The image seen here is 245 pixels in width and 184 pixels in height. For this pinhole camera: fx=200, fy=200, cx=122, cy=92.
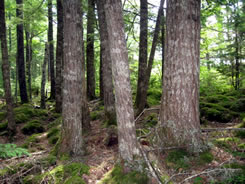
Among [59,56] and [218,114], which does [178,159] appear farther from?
[59,56]

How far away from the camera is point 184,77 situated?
4.51 m

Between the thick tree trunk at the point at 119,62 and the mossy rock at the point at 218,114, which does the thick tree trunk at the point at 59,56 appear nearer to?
the mossy rock at the point at 218,114

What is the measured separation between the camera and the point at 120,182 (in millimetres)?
3625

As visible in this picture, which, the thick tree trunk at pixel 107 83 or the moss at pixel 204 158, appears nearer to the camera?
the moss at pixel 204 158

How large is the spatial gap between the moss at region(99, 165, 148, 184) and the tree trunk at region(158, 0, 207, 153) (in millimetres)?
1113

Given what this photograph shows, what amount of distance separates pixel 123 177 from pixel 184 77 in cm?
249

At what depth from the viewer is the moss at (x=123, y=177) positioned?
11.8 ft

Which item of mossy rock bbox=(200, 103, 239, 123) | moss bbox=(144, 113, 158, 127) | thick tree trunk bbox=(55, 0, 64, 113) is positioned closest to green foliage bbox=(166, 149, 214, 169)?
moss bbox=(144, 113, 158, 127)

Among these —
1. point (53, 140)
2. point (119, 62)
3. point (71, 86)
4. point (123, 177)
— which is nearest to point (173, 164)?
point (123, 177)

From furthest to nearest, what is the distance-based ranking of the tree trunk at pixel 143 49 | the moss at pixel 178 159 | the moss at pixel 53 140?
the tree trunk at pixel 143 49, the moss at pixel 53 140, the moss at pixel 178 159

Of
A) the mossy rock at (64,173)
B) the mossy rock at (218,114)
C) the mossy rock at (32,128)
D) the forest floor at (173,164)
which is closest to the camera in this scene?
the forest floor at (173,164)

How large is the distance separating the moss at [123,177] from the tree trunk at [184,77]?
1.11 meters

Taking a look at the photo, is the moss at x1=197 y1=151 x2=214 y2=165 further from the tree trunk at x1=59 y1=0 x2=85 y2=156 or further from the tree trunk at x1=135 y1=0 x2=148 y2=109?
the tree trunk at x1=135 y1=0 x2=148 y2=109

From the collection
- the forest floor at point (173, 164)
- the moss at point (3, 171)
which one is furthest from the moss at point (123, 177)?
the moss at point (3, 171)
